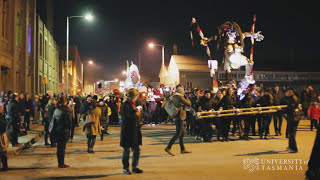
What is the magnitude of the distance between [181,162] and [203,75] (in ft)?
144

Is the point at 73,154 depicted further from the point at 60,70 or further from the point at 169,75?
the point at 169,75

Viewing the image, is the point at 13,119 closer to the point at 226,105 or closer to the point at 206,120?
the point at 206,120

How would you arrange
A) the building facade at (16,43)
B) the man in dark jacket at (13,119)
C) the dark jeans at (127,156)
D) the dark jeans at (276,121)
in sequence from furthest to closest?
the building facade at (16,43), the dark jeans at (276,121), the man in dark jacket at (13,119), the dark jeans at (127,156)

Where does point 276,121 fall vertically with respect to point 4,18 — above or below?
below

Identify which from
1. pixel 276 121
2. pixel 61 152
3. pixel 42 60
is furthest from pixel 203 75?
pixel 61 152

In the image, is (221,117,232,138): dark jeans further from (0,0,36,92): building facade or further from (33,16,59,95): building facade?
(33,16,59,95): building facade

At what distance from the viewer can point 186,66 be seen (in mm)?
52375

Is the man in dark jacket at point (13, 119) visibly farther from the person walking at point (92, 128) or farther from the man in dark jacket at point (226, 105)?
the man in dark jacket at point (226, 105)

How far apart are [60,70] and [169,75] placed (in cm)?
1711

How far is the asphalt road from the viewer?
7.84m

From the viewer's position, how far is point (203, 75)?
172 feet

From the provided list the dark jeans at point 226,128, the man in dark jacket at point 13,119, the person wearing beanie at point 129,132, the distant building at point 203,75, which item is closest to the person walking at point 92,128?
the man in dark jacket at point 13,119

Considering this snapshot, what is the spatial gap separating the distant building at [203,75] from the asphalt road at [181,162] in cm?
3546

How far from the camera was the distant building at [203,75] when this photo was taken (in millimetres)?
51734
